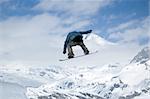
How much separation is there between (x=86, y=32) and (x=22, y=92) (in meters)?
42.5

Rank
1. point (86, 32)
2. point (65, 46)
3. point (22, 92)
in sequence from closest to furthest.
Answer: point (86, 32) < point (65, 46) < point (22, 92)

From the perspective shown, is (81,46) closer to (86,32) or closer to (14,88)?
(86,32)

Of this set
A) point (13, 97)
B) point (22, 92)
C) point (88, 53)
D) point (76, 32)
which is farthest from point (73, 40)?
point (13, 97)

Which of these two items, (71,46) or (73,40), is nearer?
(73,40)

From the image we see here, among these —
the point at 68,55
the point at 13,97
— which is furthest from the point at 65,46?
the point at 13,97

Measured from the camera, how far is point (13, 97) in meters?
81.0

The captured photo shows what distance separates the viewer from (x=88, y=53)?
40750 mm

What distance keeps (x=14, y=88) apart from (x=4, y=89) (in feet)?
7.39

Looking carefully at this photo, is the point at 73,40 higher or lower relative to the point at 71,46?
higher

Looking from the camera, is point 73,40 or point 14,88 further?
point 14,88

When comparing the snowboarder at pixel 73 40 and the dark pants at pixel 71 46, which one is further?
the dark pants at pixel 71 46

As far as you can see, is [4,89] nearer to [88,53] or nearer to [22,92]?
[22,92]

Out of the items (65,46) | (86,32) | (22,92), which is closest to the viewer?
(86,32)

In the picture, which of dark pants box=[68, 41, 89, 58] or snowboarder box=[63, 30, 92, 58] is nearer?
snowboarder box=[63, 30, 92, 58]
